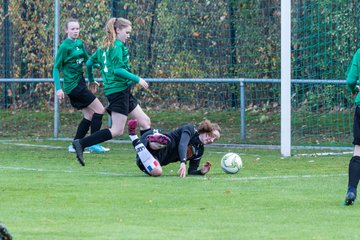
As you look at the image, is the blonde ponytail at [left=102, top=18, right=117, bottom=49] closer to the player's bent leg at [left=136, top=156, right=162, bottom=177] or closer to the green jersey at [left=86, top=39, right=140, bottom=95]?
the green jersey at [left=86, top=39, right=140, bottom=95]

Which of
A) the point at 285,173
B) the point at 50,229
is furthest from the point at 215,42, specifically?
the point at 50,229

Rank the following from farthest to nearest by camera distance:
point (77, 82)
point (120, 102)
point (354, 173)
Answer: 1. point (77, 82)
2. point (120, 102)
3. point (354, 173)

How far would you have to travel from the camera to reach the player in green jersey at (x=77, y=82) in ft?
51.3

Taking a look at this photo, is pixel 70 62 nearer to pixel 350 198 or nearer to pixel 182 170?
pixel 182 170

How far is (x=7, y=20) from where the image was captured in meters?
22.2

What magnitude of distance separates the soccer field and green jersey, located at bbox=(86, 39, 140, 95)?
1.02m

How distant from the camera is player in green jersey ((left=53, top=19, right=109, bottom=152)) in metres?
15.6

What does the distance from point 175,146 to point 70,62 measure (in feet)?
13.2

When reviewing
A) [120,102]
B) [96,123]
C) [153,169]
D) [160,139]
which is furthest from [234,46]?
[153,169]

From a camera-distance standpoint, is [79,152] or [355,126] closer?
[355,126]

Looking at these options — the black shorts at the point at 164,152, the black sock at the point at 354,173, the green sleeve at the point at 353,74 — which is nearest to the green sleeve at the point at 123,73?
the black shorts at the point at 164,152

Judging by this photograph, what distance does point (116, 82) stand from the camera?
1418 cm

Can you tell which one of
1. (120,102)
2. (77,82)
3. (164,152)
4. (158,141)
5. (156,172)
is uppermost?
(77,82)

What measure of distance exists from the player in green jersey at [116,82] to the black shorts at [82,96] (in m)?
1.27
